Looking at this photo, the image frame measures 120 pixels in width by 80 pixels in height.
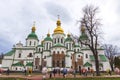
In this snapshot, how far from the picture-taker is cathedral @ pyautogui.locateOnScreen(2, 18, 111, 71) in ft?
215

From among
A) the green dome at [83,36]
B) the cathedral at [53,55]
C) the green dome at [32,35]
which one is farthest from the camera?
the green dome at [32,35]

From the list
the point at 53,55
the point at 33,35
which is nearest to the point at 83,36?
the point at 53,55

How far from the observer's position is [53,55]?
65125mm

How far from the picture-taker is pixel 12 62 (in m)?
74.9

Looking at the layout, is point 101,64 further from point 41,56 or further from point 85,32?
point 85,32

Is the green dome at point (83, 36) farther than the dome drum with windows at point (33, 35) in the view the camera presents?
No

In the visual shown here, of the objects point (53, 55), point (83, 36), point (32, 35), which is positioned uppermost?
point (32, 35)

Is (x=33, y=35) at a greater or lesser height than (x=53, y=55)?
greater

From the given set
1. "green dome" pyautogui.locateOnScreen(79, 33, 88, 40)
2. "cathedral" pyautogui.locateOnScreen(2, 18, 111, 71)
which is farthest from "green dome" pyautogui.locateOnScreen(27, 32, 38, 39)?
"green dome" pyautogui.locateOnScreen(79, 33, 88, 40)

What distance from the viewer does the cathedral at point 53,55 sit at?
65.4 m

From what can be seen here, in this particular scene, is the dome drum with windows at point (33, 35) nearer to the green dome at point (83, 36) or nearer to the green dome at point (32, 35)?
the green dome at point (32, 35)

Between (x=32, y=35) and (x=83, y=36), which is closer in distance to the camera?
(x=83, y=36)

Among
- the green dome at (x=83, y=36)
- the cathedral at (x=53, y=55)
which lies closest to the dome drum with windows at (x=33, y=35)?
the cathedral at (x=53, y=55)

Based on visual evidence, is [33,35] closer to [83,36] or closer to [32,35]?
[32,35]
